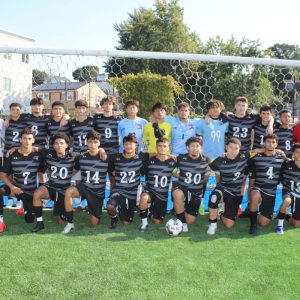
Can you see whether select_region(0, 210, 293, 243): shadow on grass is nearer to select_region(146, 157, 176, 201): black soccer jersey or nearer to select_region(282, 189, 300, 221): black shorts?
select_region(282, 189, 300, 221): black shorts

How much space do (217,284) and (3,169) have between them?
3.02m

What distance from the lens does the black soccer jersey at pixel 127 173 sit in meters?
4.91

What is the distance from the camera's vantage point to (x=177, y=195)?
4.73m

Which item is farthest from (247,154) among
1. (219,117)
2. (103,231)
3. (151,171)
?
(103,231)

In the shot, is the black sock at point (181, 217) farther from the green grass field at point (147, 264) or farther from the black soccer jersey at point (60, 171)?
the black soccer jersey at point (60, 171)

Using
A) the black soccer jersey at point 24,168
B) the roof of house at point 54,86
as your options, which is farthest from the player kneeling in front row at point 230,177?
the roof of house at point 54,86

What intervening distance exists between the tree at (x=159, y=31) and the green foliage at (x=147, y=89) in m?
20.1

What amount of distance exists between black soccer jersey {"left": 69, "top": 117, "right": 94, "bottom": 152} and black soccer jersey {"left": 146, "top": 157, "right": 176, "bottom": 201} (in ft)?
3.56

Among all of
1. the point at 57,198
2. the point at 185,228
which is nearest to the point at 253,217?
the point at 185,228

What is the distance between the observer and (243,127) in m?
5.61

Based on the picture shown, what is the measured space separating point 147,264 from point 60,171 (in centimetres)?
191

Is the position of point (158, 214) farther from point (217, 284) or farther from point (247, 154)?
point (217, 284)

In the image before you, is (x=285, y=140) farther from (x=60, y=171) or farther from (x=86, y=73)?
(x=86, y=73)

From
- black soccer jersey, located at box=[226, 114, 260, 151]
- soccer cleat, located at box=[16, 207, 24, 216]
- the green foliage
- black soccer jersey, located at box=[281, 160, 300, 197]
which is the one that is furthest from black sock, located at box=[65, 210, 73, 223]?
the green foliage
